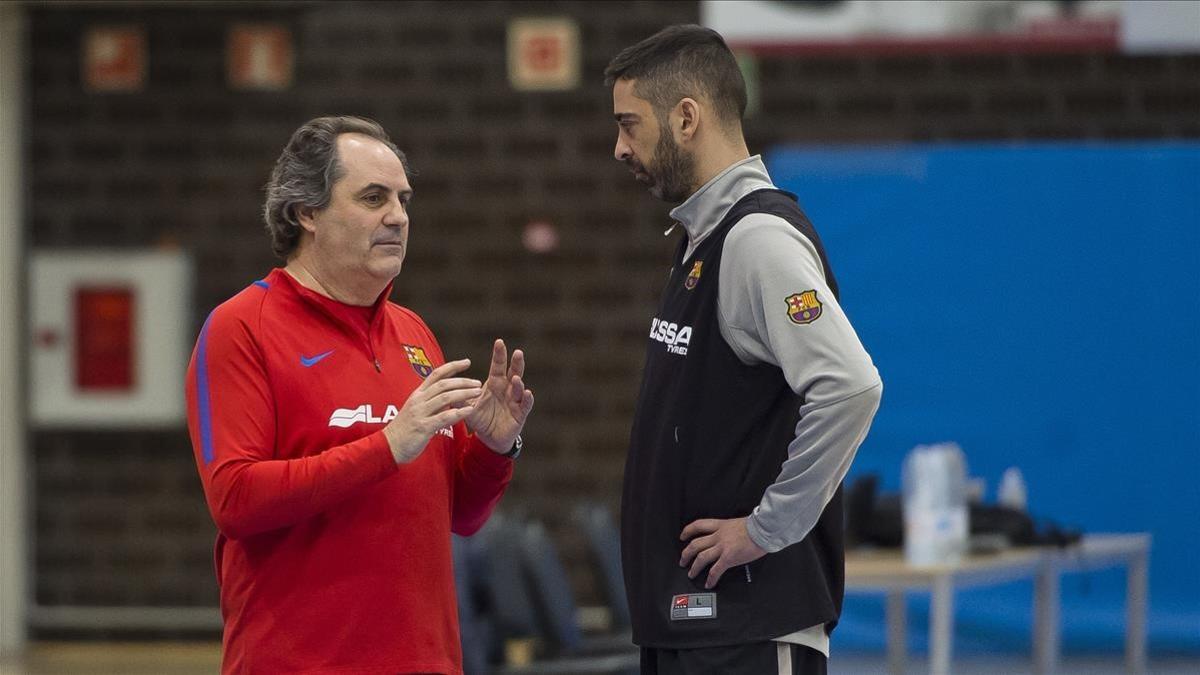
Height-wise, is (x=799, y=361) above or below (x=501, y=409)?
above

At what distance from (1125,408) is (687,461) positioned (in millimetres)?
5777

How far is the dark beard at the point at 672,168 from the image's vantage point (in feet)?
7.47

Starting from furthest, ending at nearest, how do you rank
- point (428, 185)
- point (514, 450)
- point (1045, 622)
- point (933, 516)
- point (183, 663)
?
1. point (428, 185)
2. point (183, 663)
3. point (1045, 622)
4. point (933, 516)
5. point (514, 450)

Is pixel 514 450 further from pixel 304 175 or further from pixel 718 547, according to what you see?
pixel 304 175

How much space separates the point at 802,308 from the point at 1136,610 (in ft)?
15.9

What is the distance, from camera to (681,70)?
89.3 inches

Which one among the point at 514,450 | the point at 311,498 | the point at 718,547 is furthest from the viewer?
the point at 514,450

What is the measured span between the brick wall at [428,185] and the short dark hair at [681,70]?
5576 millimetres

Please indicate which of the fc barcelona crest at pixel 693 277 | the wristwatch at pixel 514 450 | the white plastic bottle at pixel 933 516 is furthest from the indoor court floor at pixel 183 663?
the fc barcelona crest at pixel 693 277

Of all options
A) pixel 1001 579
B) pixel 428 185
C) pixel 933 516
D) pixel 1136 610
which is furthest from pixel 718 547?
pixel 428 185

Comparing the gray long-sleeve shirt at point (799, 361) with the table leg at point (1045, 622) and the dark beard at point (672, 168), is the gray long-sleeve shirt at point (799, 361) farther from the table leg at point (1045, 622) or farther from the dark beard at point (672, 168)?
the table leg at point (1045, 622)

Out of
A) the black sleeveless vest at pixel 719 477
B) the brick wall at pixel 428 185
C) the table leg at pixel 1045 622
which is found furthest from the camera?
the brick wall at pixel 428 185

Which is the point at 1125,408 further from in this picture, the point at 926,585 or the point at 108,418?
the point at 108,418

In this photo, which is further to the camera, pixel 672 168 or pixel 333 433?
pixel 672 168
